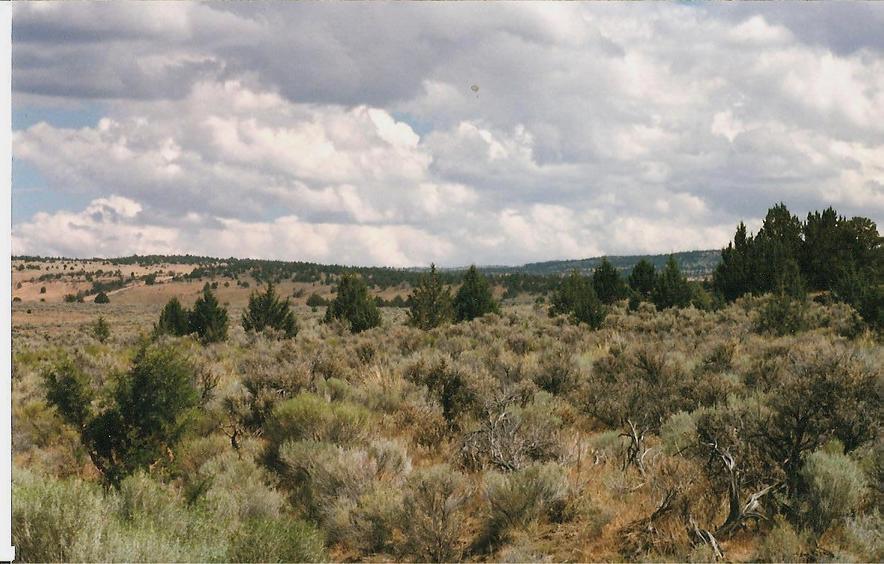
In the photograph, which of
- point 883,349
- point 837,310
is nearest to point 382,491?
point 883,349

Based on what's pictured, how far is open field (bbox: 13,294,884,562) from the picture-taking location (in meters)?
6.64

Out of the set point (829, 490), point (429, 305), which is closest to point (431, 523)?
point (829, 490)

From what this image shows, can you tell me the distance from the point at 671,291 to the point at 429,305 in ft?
50.7

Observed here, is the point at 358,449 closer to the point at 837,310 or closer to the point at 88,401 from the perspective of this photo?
the point at 88,401

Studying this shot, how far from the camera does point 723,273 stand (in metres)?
48.6

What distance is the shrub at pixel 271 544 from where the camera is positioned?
611 centimetres

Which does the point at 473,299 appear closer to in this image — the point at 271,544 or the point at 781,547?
the point at 781,547

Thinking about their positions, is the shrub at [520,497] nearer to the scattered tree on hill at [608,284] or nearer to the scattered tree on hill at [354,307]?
the scattered tree on hill at [354,307]

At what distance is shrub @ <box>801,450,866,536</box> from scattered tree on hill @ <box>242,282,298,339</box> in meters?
32.3

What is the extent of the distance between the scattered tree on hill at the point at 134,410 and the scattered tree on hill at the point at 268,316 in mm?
27299

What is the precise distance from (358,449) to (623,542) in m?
3.93

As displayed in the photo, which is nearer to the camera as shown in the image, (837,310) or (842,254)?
(837,310)

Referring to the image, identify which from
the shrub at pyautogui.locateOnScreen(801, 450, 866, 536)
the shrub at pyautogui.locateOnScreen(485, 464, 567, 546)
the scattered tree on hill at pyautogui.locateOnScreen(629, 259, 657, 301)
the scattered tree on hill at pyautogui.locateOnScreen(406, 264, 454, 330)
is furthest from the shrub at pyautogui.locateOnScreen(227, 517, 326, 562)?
the scattered tree on hill at pyautogui.locateOnScreen(629, 259, 657, 301)

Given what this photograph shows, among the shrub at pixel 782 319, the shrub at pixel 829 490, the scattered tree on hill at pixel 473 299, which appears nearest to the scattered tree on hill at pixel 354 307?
the scattered tree on hill at pixel 473 299
